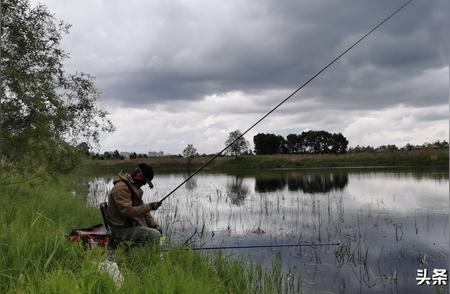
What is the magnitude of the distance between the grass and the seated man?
451 millimetres

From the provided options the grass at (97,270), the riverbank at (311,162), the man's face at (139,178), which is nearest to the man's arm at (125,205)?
the man's face at (139,178)

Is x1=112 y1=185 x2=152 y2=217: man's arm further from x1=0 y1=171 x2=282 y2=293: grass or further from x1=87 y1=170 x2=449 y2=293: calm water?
x1=87 y1=170 x2=449 y2=293: calm water

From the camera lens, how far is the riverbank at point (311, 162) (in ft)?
201

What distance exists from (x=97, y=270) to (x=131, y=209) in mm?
2288

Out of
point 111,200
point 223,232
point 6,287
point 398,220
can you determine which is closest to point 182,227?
point 223,232

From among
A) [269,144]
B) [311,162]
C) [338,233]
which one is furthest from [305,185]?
[269,144]

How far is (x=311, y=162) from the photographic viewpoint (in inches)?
2697

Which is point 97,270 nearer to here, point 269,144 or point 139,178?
point 139,178

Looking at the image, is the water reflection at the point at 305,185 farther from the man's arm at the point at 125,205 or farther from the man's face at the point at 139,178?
the man's arm at the point at 125,205

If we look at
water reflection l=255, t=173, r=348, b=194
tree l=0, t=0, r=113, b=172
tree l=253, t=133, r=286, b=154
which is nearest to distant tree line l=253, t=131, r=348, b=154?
tree l=253, t=133, r=286, b=154

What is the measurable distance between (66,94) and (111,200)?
997 cm

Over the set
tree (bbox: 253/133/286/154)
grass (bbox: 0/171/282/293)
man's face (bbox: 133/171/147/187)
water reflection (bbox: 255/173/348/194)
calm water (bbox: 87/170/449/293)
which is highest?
tree (bbox: 253/133/286/154)

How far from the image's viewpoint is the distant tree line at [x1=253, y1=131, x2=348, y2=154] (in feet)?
361

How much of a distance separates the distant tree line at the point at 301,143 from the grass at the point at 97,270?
103 m
